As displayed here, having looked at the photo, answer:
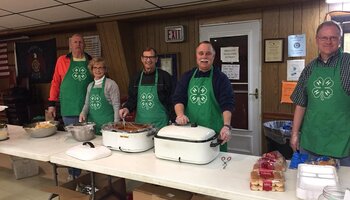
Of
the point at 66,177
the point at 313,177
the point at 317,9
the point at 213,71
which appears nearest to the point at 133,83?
the point at 213,71

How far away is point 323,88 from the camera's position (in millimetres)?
1831

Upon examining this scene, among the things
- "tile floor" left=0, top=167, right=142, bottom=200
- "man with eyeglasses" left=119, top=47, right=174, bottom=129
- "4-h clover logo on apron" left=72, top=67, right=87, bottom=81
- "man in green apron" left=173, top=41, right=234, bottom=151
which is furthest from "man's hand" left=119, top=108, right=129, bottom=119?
"tile floor" left=0, top=167, right=142, bottom=200

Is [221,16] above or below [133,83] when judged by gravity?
above

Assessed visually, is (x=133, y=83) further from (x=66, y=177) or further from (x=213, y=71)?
(x=66, y=177)

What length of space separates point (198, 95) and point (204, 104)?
83mm

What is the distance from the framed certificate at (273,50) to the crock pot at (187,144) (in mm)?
2148

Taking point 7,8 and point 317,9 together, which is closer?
point 317,9

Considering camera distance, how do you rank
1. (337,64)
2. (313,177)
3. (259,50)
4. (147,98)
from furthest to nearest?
1. (259,50)
2. (147,98)
3. (337,64)
4. (313,177)

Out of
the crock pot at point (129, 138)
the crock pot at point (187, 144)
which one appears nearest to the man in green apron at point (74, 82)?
the crock pot at point (129, 138)

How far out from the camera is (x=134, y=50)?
4520 mm

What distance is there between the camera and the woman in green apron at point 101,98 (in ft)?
8.46

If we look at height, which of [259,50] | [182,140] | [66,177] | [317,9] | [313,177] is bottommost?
[66,177]

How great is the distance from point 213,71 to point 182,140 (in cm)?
78

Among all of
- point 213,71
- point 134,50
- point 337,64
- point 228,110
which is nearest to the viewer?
point 337,64
